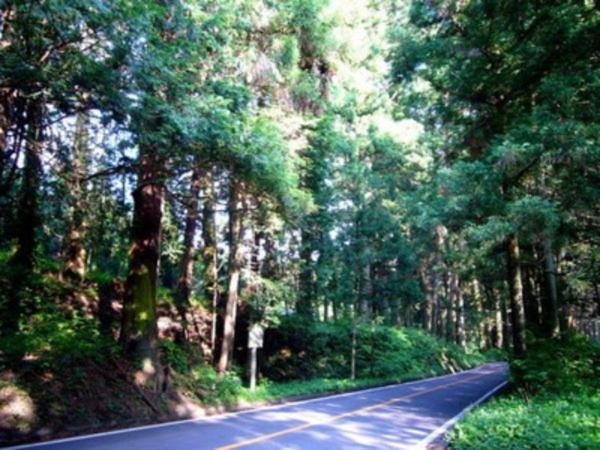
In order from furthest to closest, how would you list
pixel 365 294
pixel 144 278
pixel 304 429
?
pixel 365 294
pixel 144 278
pixel 304 429

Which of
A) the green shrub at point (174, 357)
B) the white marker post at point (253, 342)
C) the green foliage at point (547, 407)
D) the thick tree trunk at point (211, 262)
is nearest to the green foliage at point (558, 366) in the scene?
the green foliage at point (547, 407)

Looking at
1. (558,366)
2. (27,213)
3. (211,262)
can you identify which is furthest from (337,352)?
(27,213)

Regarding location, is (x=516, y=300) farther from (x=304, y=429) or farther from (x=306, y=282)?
(x=306, y=282)

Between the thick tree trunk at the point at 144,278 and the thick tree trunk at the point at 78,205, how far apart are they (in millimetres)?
1295

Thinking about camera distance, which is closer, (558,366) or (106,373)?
(106,373)

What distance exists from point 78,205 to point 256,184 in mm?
3899

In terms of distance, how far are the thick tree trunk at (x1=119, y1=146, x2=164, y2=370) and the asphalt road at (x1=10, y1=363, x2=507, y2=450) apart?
7.41 feet

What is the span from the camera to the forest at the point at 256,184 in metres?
7.49

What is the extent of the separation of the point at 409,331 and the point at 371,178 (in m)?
12.4

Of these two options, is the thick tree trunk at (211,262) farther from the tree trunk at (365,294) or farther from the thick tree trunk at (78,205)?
the tree trunk at (365,294)

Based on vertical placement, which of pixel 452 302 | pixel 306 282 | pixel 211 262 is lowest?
pixel 452 302

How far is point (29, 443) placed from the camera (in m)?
7.39

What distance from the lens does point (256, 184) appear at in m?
10.2

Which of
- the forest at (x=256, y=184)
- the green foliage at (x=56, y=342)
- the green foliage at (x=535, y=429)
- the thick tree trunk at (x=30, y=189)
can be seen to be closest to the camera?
the green foliage at (x=535, y=429)
